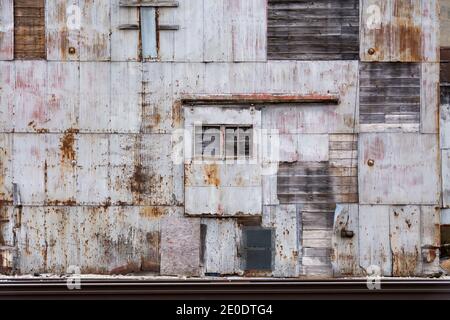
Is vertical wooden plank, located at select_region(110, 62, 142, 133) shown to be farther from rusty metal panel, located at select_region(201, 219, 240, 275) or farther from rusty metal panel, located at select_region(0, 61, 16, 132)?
rusty metal panel, located at select_region(201, 219, 240, 275)

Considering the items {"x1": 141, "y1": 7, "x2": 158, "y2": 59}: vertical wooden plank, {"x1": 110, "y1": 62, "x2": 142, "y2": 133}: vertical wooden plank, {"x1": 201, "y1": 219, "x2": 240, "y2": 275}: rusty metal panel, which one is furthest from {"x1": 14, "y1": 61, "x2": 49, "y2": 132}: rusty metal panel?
{"x1": 201, "y1": 219, "x2": 240, "y2": 275}: rusty metal panel

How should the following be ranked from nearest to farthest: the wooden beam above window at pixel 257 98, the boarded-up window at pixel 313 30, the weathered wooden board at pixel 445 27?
1. the wooden beam above window at pixel 257 98
2. the boarded-up window at pixel 313 30
3. the weathered wooden board at pixel 445 27

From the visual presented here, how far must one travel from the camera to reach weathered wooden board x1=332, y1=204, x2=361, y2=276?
35.2ft

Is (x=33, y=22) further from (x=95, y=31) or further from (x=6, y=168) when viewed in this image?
(x=6, y=168)

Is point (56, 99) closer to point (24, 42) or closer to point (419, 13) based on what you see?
point (24, 42)

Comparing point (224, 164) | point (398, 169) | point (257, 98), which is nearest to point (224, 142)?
point (224, 164)

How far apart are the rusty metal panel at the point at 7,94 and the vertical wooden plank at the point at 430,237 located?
6.93 meters

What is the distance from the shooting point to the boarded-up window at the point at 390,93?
10.8 metres

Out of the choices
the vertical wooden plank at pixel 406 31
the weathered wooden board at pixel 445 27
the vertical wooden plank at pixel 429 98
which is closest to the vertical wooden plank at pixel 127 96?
the vertical wooden plank at pixel 406 31

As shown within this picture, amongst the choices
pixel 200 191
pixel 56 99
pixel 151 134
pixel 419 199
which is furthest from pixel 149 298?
pixel 419 199

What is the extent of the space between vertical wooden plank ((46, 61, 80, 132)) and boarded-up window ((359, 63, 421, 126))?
4.67 metres

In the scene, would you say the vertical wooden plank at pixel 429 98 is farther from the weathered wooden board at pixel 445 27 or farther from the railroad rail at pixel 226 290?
the railroad rail at pixel 226 290

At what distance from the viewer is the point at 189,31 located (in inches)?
423

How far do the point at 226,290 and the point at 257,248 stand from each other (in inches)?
47.9
